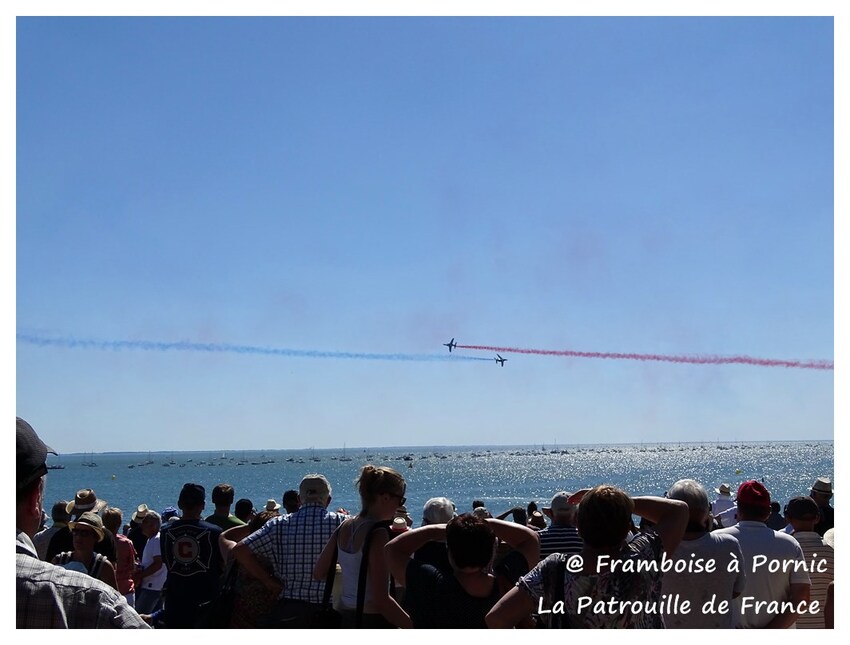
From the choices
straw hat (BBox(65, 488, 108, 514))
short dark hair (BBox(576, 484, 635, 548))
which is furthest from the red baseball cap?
straw hat (BBox(65, 488, 108, 514))

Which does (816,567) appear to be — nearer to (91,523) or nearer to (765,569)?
(765,569)

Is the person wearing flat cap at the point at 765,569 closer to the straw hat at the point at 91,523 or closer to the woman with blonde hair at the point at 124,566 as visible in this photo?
the straw hat at the point at 91,523

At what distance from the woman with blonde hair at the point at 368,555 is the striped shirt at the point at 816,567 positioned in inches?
122

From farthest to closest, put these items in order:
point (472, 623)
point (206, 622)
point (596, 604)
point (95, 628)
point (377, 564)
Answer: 1. point (206, 622)
2. point (377, 564)
3. point (472, 623)
4. point (596, 604)
5. point (95, 628)

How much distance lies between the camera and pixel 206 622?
4.89 metres

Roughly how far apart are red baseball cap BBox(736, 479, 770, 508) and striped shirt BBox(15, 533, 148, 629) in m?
4.30

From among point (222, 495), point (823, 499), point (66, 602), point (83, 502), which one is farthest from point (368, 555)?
point (823, 499)

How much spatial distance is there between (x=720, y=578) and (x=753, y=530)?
60cm

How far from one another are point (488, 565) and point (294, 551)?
147 centimetres

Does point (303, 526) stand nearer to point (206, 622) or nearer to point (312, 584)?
point (312, 584)

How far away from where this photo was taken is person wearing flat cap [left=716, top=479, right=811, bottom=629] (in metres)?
5.00

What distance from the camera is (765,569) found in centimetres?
504
